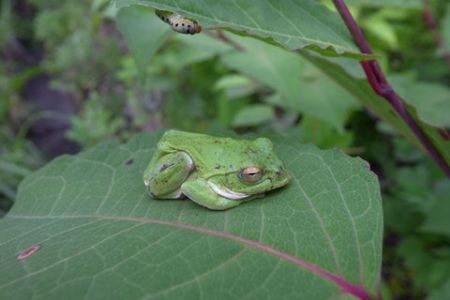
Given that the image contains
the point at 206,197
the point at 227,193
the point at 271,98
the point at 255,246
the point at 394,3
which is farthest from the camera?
the point at 271,98

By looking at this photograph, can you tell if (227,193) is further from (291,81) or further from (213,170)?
(291,81)

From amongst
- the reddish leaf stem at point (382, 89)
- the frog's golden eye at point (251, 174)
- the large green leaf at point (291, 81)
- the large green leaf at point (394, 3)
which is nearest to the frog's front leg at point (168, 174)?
the frog's golden eye at point (251, 174)

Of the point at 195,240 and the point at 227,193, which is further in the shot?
the point at 227,193

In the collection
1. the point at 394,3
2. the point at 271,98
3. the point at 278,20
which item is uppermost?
the point at 278,20

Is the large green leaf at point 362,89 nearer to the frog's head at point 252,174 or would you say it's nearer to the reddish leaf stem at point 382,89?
the reddish leaf stem at point 382,89

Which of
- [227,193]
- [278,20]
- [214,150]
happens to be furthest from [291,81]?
[278,20]

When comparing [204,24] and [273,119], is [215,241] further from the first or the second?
[273,119]
